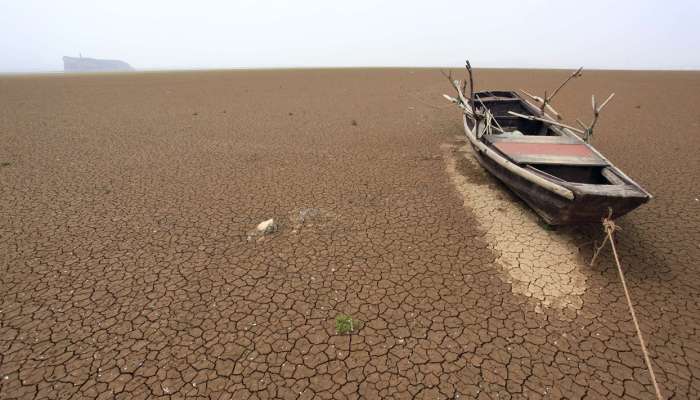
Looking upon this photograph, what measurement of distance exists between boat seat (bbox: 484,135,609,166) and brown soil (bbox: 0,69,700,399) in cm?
108

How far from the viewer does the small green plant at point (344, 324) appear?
12.6 ft

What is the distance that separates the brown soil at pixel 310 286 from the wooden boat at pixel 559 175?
0.79m

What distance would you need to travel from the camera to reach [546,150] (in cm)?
651

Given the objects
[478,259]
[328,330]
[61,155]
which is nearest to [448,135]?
[478,259]

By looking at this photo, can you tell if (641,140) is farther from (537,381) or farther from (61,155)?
(61,155)

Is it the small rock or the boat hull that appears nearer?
the boat hull

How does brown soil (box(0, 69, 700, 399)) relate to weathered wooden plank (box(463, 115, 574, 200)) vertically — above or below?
below

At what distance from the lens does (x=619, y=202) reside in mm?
4379

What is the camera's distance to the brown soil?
3328 mm

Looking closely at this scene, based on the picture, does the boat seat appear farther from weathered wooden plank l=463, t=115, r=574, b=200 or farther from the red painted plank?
weathered wooden plank l=463, t=115, r=574, b=200

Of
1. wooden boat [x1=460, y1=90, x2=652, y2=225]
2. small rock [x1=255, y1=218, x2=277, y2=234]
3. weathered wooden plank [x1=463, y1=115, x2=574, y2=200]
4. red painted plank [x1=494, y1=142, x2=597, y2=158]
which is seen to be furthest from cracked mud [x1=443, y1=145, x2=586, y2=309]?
small rock [x1=255, y1=218, x2=277, y2=234]

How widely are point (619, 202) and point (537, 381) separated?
269cm

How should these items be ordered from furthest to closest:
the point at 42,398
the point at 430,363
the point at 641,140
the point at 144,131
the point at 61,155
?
the point at 144,131
the point at 641,140
the point at 61,155
the point at 430,363
the point at 42,398

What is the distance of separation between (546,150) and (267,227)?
553cm
